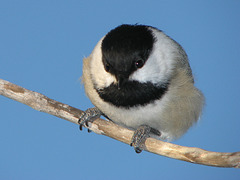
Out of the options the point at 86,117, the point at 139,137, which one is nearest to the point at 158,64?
the point at 139,137

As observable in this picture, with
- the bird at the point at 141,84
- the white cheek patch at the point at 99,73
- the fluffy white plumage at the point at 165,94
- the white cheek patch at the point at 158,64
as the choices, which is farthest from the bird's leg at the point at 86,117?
the white cheek patch at the point at 158,64

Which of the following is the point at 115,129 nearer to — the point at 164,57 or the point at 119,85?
the point at 119,85

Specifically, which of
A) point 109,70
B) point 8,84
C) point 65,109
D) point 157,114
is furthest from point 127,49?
point 8,84

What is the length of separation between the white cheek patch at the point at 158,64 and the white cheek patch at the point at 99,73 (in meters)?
0.15

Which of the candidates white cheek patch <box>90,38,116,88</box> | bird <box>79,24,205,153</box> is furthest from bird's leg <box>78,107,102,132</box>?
white cheek patch <box>90,38,116,88</box>

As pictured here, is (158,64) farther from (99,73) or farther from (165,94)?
(99,73)

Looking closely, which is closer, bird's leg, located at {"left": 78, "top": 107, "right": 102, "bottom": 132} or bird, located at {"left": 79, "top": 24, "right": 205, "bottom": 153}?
bird, located at {"left": 79, "top": 24, "right": 205, "bottom": 153}

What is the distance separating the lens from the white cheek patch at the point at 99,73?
1.81 meters

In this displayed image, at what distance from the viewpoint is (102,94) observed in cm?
193

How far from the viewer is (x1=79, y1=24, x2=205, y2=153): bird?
1726 mm

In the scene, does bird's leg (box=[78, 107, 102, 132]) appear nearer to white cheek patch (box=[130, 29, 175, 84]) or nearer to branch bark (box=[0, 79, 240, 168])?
branch bark (box=[0, 79, 240, 168])

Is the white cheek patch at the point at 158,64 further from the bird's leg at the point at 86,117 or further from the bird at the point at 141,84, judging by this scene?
the bird's leg at the point at 86,117

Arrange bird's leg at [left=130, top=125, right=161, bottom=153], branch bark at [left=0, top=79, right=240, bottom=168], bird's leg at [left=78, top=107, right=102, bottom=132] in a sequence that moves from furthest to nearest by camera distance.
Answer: bird's leg at [left=78, top=107, right=102, bottom=132]
bird's leg at [left=130, top=125, right=161, bottom=153]
branch bark at [left=0, top=79, right=240, bottom=168]

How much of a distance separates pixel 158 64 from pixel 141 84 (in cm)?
17
